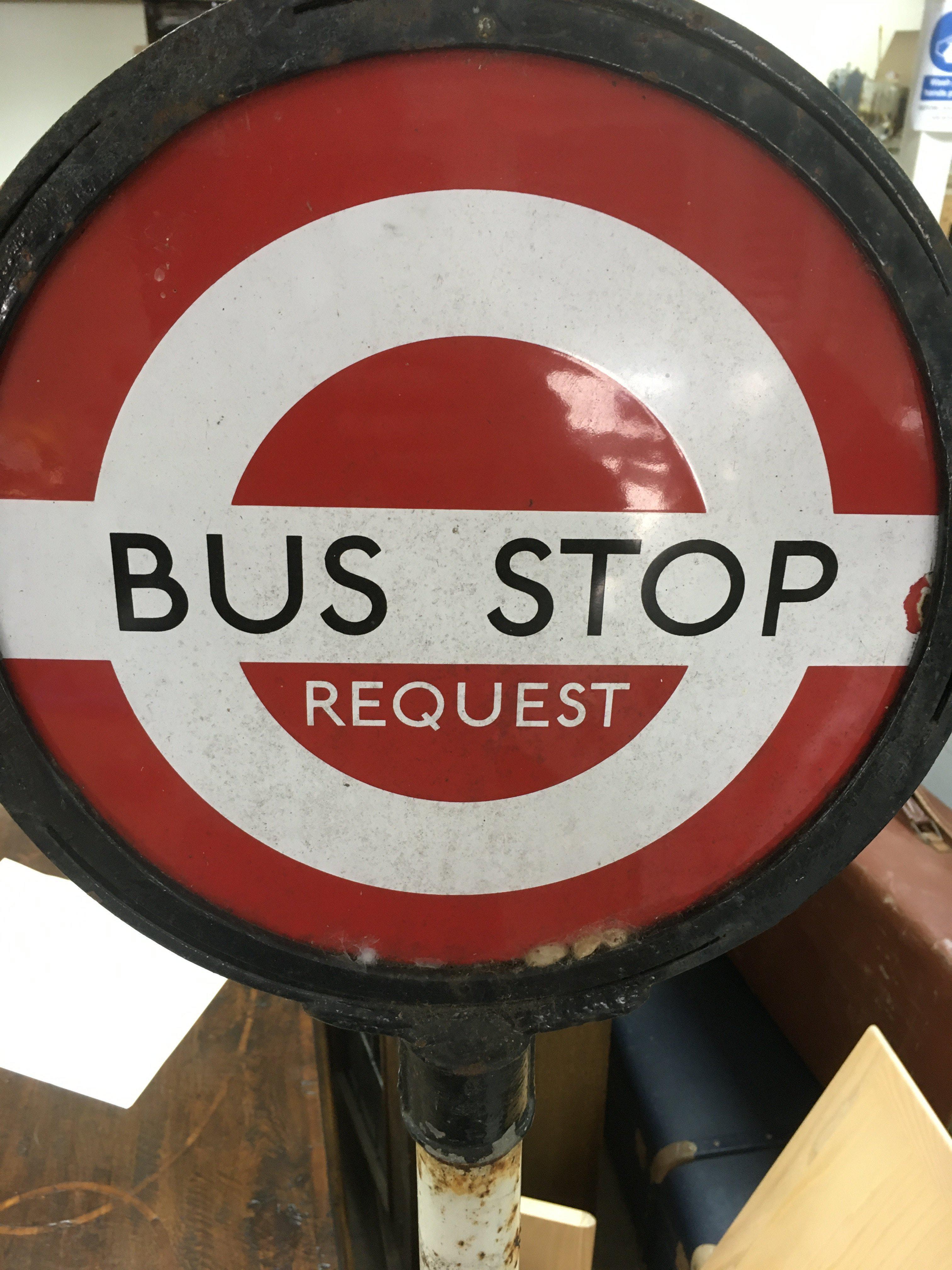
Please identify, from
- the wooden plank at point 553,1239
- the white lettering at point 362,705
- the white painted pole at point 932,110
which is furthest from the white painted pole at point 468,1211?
the white painted pole at point 932,110

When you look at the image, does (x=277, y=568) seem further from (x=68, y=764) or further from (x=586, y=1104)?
(x=586, y=1104)

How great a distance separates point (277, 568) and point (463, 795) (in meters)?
0.11

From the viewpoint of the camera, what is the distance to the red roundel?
0.29 m

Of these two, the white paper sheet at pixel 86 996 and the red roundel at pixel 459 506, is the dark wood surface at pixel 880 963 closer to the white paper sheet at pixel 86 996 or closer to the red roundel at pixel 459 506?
the white paper sheet at pixel 86 996

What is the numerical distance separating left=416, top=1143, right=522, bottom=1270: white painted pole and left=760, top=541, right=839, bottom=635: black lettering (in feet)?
0.90

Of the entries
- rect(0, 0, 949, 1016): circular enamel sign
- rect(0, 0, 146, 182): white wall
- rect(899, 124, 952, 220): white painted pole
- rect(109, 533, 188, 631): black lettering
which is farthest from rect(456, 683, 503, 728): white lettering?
rect(0, 0, 146, 182): white wall

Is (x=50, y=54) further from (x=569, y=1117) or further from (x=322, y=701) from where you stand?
(x=322, y=701)

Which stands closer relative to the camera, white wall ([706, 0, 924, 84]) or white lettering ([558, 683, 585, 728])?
white lettering ([558, 683, 585, 728])

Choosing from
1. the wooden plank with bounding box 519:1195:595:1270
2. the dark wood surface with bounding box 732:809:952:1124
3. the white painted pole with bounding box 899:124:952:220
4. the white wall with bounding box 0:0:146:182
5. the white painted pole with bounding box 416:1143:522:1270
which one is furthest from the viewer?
the white wall with bounding box 0:0:146:182

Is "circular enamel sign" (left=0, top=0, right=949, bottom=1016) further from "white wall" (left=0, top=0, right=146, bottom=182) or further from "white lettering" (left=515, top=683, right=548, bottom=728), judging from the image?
"white wall" (left=0, top=0, right=146, bottom=182)

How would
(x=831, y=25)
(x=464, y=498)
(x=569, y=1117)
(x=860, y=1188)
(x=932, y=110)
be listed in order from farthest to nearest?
(x=831, y=25), (x=932, y=110), (x=569, y=1117), (x=860, y=1188), (x=464, y=498)

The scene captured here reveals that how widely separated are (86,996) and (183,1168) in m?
0.25

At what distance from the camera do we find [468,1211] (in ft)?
1.38

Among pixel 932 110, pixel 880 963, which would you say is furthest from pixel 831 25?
pixel 880 963
